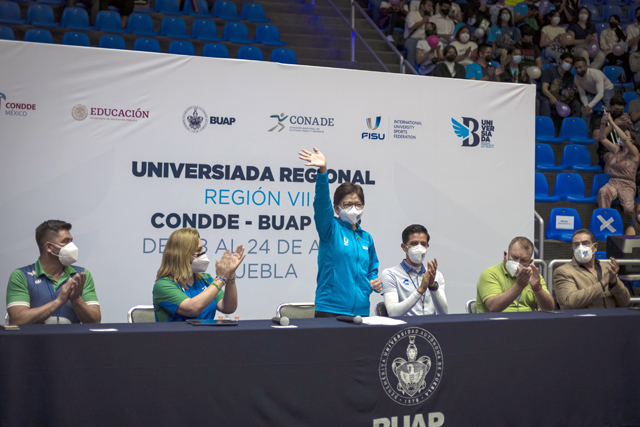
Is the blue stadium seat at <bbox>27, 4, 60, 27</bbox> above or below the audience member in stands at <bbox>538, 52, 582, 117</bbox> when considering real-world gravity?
above

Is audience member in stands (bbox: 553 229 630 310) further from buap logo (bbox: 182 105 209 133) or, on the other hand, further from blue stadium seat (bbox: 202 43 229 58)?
blue stadium seat (bbox: 202 43 229 58)

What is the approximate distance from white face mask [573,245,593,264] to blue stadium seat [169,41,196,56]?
554 centimetres

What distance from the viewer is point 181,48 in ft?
25.3

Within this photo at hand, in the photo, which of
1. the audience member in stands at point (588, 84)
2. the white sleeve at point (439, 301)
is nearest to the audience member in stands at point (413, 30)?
the audience member in stands at point (588, 84)

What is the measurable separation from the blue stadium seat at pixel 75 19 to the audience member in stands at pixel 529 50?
6.89 metres

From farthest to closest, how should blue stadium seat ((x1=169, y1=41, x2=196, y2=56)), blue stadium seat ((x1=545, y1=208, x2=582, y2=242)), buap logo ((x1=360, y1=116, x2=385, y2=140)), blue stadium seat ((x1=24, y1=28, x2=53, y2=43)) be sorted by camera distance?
blue stadium seat ((x1=169, y1=41, x2=196, y2=56))
blue stadium seat ((x1=545, y1=208, x2=582, y2=242))
blue stadium seat ((x1=24, y1=28, x2=53, y2=43))
buap logo ((x1=360, y1=116, x2=385, y2=140))

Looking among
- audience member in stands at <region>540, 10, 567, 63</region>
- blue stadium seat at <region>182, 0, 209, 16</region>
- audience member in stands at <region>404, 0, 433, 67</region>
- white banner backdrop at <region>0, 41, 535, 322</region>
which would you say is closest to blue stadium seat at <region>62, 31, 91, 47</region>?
blue stadium seat at <region>182, 0, 209, 16</region>

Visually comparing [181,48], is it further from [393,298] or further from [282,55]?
[393,298]

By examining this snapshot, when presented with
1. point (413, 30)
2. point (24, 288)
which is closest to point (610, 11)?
point (413, 30)

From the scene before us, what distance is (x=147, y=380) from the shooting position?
7.81 feet

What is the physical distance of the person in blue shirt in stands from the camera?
3422 millimetres

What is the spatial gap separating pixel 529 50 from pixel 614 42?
2020 mm

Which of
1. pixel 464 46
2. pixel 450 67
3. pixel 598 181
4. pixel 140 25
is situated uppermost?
pixel 464 46

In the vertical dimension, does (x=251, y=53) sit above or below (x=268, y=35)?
below
